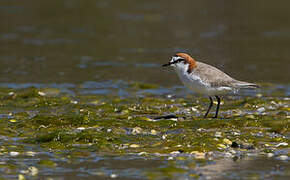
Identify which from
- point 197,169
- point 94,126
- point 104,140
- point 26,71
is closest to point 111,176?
point 197,169

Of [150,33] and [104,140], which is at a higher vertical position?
[150,33]

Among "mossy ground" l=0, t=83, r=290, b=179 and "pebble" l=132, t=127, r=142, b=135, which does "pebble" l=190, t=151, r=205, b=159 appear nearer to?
"mossy ground" l=0, t=83, r=290, b=179

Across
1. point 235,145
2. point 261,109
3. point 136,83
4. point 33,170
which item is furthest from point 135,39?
point 33,170

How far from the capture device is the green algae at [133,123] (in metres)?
11.5

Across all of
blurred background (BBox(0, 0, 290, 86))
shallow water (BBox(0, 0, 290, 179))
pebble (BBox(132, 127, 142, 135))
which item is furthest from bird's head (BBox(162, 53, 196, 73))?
blurred background (BBox(0, 0, 290, 86))

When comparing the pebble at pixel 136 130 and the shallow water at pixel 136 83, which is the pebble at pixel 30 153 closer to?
the shallow water at pixel 136 83

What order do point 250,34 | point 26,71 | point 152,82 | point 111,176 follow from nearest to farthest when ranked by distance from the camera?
point 111,176, point 152,82, point 26,71, point 250,34

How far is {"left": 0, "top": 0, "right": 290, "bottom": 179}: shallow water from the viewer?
405 inches

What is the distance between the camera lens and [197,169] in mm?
9789

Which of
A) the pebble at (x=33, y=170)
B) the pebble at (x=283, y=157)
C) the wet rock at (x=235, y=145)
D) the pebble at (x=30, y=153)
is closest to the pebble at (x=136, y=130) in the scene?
the wet rock at (x=235, y=145)

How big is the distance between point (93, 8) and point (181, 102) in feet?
55.4

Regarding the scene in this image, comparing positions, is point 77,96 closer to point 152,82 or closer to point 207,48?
point 152,82

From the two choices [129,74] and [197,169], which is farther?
[129,74]

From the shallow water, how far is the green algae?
40 mm
